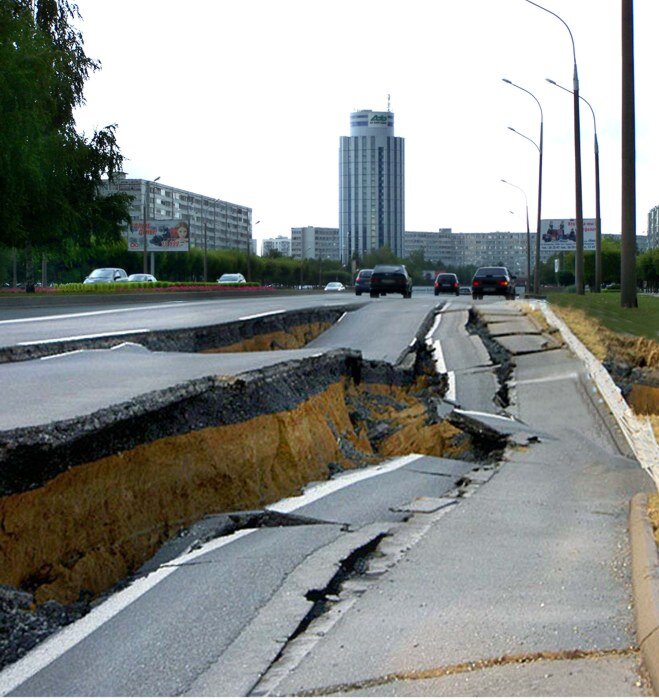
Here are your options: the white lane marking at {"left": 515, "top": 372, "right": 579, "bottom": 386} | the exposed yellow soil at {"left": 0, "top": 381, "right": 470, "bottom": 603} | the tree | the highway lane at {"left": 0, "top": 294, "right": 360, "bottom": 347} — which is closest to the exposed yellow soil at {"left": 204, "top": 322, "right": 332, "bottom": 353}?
the highway lane at {"left": 0, "top": 294, "right": 360, "bottom": 347}

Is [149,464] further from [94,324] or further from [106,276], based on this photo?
[106,276]

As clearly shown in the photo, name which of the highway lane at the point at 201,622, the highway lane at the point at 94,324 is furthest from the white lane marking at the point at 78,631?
the highway lane at the point at 94,324

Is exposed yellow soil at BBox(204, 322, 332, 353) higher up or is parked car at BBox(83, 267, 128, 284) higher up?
parked car at BBox(83, 267, 128, 284)

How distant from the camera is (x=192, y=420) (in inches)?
325

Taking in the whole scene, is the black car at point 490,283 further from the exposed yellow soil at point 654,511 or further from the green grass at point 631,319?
A: the exposed yellow soil at point 654,511

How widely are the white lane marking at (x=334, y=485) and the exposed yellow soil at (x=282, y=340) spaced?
8859mm

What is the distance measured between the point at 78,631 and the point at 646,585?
7.86 feet

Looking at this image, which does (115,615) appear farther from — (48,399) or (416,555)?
(48,399)

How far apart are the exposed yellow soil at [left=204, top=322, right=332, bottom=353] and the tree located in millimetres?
15481

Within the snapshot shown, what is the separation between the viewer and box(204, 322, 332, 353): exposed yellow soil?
20.1 m

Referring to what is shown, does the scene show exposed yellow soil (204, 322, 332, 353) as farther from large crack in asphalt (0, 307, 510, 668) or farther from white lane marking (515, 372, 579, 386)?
large crack in asphalt (0, 307, 510, 668)

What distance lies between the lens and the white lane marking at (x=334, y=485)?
744cm

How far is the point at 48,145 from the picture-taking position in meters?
39.4

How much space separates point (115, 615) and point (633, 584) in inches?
90.6
